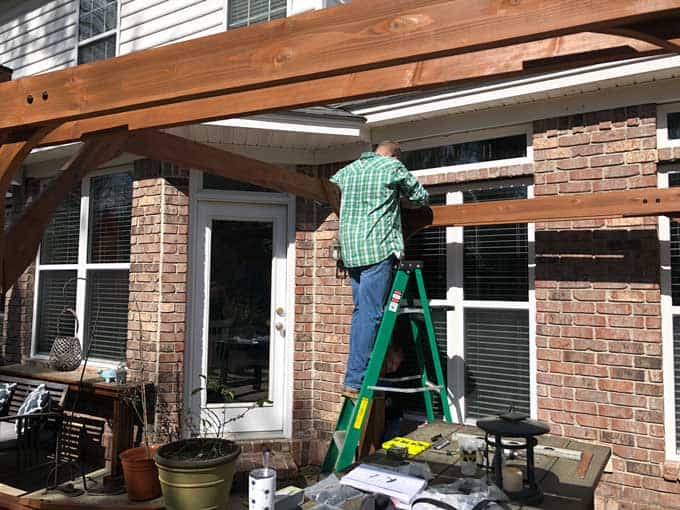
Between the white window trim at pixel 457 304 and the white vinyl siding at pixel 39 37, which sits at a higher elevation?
the white vinyl siding at pixel 39 37

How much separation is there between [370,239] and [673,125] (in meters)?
2.13

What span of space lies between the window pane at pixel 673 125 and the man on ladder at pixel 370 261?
1.68 metres

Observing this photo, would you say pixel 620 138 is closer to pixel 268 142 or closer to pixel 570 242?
pixel 570 242

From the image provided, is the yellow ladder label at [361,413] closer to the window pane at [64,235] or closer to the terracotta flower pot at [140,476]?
the terracotta flower pot at [140,476]

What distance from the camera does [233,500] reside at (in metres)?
4.20

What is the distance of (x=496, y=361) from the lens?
412cm

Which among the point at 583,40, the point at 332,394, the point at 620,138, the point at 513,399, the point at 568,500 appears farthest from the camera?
the point at 332,394

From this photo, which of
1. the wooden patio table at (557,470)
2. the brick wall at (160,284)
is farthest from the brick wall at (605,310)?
the brick wall at (160,284)

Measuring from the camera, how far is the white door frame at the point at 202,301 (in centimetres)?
489

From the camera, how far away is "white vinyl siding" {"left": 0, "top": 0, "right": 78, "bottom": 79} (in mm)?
6301

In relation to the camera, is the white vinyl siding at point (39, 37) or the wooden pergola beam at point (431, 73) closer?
the wooden pergola beam at point (431, 73)

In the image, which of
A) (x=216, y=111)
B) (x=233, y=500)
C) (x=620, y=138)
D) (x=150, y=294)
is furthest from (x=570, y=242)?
(x=150, y=294)

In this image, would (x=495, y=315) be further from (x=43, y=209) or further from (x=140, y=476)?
(x=43, y=209)

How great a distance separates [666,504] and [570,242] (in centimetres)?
174
